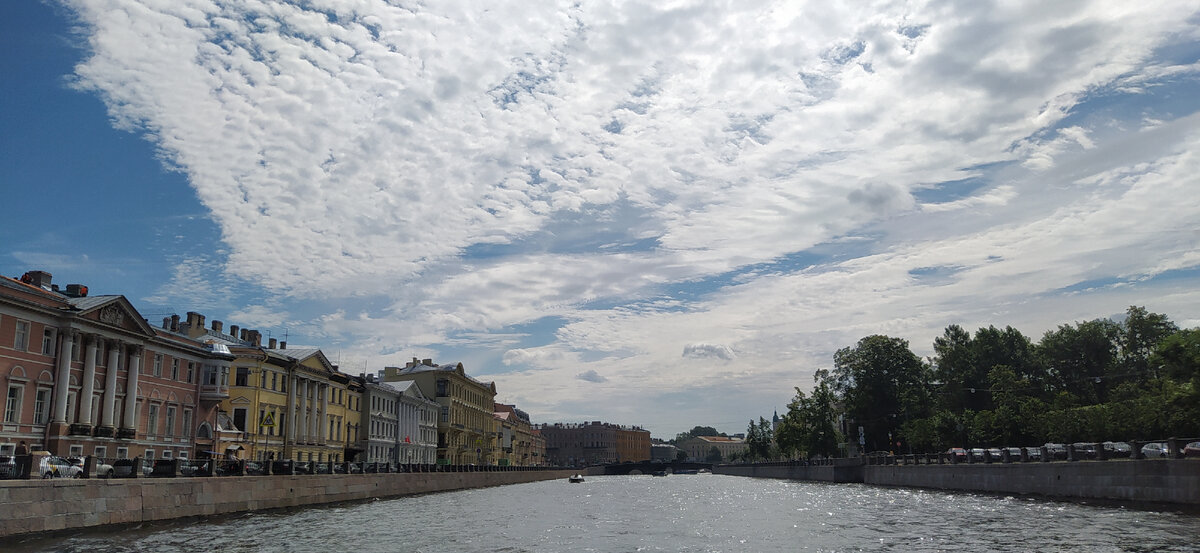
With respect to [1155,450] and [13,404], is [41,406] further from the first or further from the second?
[1155,450]

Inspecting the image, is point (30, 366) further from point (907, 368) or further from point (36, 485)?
point (907, 368)

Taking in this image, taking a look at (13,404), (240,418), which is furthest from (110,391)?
(240,418)

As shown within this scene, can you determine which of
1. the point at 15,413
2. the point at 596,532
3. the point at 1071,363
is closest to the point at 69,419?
the point at 15,413

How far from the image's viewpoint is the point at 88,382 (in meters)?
44.5

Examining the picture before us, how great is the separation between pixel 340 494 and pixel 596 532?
24509 millimetres

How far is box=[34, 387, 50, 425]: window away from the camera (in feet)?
136

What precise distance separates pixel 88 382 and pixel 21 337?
16.6 feet


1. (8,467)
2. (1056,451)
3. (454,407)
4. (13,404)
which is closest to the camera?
(8,467)

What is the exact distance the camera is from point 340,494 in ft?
169

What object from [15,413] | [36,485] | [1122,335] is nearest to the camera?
[36,485]

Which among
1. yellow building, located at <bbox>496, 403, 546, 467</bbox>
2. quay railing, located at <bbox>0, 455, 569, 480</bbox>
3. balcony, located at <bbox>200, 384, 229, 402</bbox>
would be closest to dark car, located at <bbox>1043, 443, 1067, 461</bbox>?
quay railing, located at <bbox>0, 455, 569, 480</bbox>

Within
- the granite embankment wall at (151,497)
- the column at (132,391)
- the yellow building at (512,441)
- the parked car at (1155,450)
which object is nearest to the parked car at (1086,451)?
the parked car at (1155,450)

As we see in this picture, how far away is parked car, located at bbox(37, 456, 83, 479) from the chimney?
63.9 ft

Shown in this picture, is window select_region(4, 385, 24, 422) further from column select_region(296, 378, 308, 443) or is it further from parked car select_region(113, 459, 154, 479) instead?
column select_region(296, 378, 308, 443)
